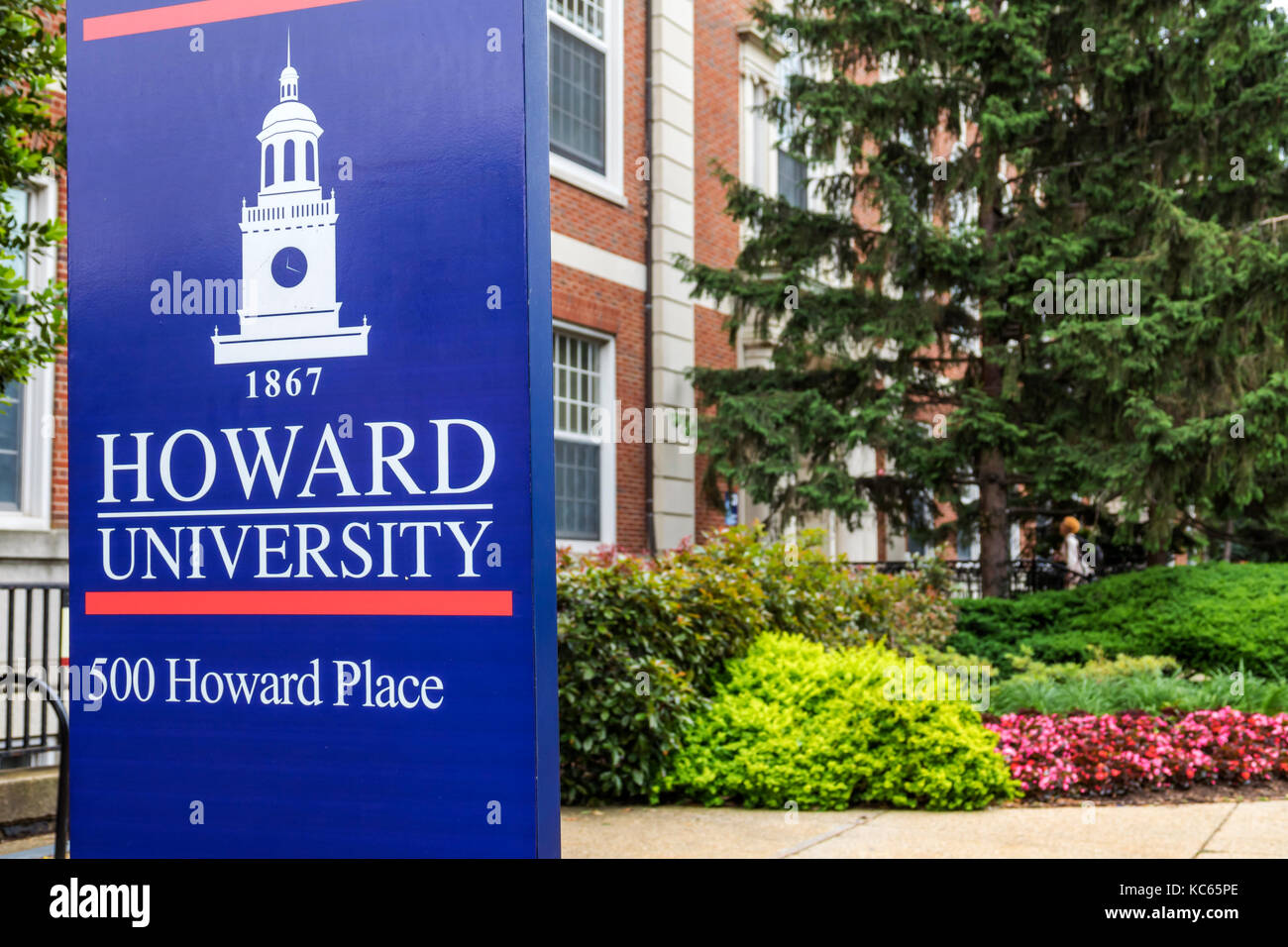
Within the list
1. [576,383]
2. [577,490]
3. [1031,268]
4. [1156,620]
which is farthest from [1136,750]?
[576,383]

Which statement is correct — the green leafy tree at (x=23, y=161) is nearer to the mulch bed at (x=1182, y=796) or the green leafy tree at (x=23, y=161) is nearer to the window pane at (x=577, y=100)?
the mulch bed at (x=1182, y=796)

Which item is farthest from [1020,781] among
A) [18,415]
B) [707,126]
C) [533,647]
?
[707,126]

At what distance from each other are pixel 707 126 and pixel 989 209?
4294 millimetres

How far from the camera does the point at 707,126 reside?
17719 mm

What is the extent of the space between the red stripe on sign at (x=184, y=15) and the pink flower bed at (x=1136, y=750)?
6.11 m

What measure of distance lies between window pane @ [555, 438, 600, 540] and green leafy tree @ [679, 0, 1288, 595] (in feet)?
4.87

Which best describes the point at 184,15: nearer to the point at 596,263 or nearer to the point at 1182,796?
the point at 1182,796

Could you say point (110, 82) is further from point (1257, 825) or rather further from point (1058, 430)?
point (1058, 430)

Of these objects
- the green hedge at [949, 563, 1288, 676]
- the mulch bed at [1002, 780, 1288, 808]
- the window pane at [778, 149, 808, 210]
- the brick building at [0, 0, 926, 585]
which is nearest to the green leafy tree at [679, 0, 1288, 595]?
the green hedge at [949, 563, 1288, 676]

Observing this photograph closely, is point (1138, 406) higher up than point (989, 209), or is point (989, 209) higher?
point (989, 209)

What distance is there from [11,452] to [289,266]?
7.14 m

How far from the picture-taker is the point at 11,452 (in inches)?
375

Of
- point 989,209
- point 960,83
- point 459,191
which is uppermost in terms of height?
point 960,83

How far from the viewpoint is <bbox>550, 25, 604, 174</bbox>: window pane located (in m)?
14.9
